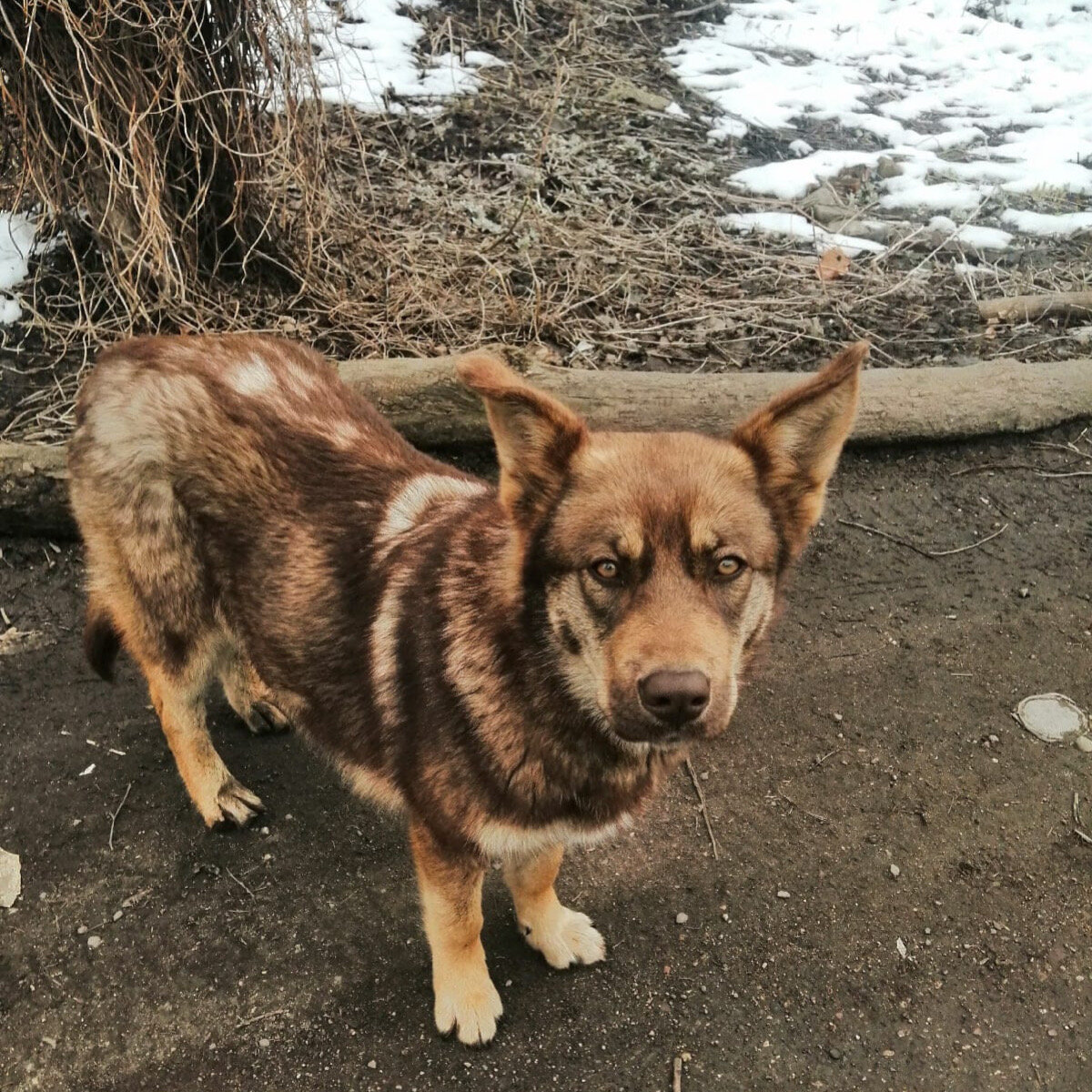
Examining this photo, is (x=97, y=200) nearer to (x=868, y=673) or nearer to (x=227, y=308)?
(x=227, y=308)

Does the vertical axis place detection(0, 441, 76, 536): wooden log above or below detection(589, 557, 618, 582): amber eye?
below

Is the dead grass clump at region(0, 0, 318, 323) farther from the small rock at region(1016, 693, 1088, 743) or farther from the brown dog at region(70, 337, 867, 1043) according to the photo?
the small rock at region(1016, 693, 1088, 743)

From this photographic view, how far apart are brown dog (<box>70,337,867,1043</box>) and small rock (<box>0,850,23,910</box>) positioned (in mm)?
657

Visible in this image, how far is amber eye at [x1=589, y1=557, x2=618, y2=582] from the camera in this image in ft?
7.85

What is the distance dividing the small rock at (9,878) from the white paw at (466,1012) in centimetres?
167

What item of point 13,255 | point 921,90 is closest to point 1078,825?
point 13,255

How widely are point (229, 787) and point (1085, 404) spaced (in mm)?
5294

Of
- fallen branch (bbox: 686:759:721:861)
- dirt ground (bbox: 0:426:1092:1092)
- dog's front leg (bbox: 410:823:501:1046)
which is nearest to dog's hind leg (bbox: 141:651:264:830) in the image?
dirt ground (bbox: 0:426:1092:1092)

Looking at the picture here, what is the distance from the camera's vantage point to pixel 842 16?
33.9 feet

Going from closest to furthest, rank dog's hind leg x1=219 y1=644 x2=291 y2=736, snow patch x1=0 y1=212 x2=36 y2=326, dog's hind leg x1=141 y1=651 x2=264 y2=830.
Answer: dog's hind leg x1=141 y1=651 x2=264 y2=830, dog's hind leg x1=219 y1=644 x2=291 y2=736, snow patch x1=0 y1=212 x2=36 y2=326

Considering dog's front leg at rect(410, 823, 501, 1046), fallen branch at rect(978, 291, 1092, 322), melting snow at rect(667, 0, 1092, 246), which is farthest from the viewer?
melting snow at rect(667, 0, 1092, 246)

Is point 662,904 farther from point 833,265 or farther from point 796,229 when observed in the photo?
point 796,229

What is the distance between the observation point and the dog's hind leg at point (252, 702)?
158 inches

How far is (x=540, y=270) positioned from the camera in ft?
20.2
